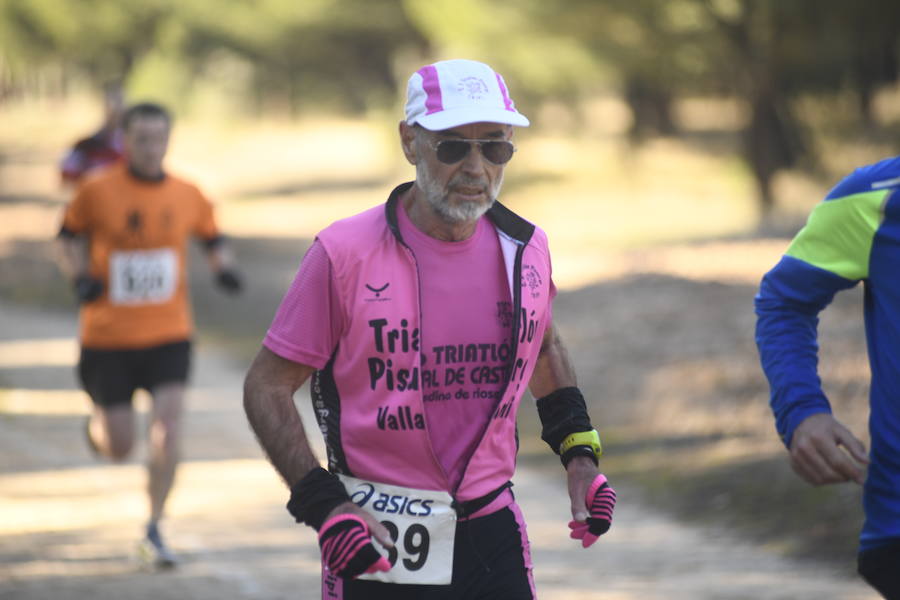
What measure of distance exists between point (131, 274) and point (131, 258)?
89 mm

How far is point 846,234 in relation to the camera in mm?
3422

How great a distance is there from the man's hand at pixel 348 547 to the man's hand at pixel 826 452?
950mm

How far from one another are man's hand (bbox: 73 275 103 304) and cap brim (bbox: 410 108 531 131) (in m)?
4.08

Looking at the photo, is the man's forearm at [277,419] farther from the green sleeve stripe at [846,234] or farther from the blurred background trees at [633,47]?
the blurred background trees at [633,47]

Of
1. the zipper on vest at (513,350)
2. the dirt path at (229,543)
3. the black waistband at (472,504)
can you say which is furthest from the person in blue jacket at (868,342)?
the dirt path at (229,543)

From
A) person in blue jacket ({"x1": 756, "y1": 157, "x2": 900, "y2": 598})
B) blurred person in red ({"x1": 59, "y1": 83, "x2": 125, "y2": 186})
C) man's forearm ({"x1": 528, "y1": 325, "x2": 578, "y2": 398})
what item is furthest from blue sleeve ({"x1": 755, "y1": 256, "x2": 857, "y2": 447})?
blurred person in red ({"x1": 59, "y1": 83, "x2": 125, "y2": 186})

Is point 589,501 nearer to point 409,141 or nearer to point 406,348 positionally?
point 406,348

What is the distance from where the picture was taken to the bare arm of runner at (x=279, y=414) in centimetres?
335

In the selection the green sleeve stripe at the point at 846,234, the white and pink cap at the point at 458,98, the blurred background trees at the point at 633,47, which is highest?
the blurred background trees at the point at 633,47

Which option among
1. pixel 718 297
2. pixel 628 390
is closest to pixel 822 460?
pixel 628 390

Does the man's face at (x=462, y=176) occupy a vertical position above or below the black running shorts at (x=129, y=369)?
above

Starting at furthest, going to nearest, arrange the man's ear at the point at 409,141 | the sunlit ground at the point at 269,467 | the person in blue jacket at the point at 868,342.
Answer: the sunlit ground at the point at 269,467
the man's ear at the point at 409,141
the person in blue jacket at the point at 868,342

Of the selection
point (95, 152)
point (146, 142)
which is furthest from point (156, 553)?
point (95, 152)

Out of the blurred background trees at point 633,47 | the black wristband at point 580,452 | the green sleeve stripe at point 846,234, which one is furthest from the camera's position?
the blurred background trees at point 633,47
